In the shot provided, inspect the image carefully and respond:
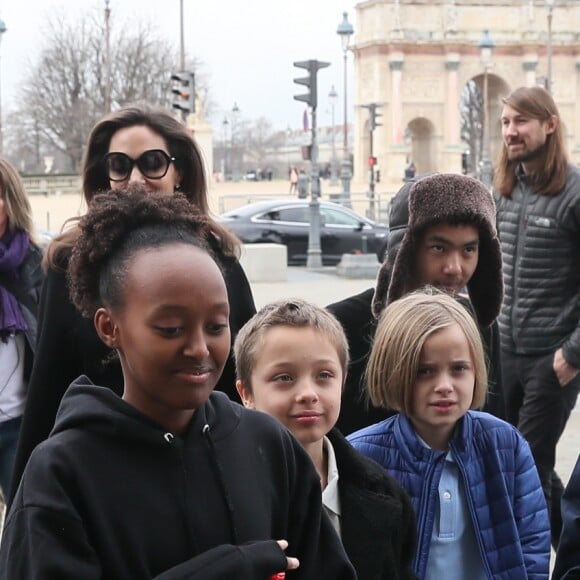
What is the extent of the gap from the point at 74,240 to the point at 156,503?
1436 millimetres

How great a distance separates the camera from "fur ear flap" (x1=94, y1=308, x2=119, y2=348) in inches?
96.8

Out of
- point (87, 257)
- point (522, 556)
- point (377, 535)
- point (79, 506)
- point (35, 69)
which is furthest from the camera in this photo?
point (35, 69)

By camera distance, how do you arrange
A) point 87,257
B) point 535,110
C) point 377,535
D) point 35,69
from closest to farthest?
point 87,257 < point 377,535 < point 535,110 < point 35,69

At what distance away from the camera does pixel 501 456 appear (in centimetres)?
364

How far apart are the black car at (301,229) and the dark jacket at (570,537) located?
77.6 ft

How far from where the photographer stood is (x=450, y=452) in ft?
11.9

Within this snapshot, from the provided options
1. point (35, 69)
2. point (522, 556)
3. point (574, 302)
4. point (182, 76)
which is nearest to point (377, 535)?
point (522, 556)

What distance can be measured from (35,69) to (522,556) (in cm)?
8187

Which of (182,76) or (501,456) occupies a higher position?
(182,76)

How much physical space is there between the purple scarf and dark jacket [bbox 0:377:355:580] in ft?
9.12

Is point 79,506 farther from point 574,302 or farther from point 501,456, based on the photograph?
point 574,302

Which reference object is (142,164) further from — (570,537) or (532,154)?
(532,154)

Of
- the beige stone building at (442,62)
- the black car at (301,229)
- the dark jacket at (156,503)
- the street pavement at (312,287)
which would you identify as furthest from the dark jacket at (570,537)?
the beige stone building at (442,62)

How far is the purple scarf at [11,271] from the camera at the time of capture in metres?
5.20
